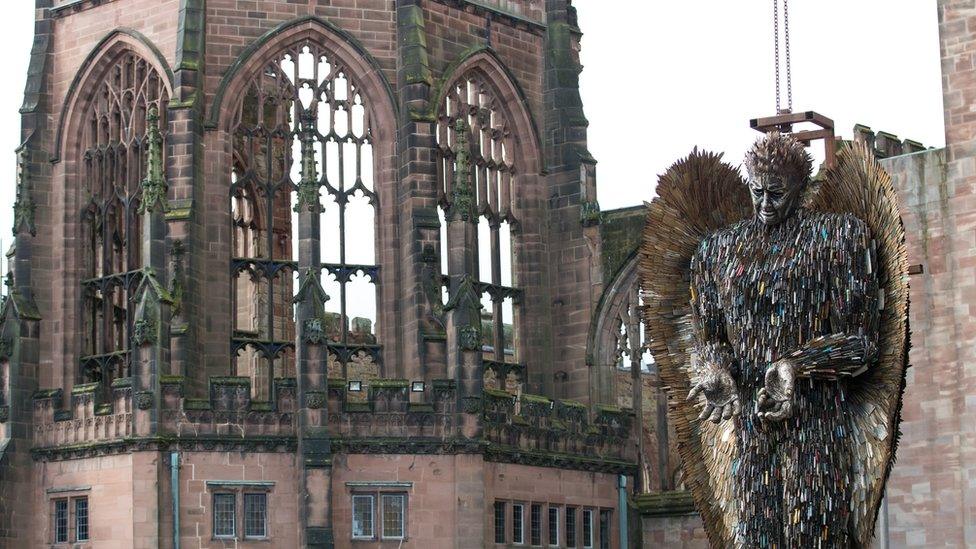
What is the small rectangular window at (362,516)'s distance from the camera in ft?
129

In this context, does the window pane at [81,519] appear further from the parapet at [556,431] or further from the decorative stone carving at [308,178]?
the parapet at [556,431]

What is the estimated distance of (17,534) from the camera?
4038 cm

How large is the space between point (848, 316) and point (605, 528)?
30.9 m

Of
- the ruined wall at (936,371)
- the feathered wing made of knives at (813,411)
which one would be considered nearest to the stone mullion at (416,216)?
the ruined wall at (936,371)

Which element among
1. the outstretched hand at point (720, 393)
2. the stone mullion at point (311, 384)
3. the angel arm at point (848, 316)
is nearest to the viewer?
the angel arm at point (848, 316)

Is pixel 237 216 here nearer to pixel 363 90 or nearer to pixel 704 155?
pixel 363 90

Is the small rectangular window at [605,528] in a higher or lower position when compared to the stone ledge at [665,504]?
→ lower

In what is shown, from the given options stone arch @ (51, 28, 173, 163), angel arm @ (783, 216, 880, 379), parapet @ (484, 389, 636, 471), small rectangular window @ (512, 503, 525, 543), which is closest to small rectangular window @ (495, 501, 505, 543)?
small rectangular window @ (512, 503, 525, 543)

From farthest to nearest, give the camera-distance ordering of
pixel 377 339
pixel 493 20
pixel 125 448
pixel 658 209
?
1. pixel 493 20
2. pixel 377 339
3. pixel 125 448
4. pixel 658 209

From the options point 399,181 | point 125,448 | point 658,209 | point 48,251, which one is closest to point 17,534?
point 125,448

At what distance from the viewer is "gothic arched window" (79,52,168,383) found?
42.4 meters

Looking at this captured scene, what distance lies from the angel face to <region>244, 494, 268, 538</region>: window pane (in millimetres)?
26423

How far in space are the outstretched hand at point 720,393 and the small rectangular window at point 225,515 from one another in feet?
85.8

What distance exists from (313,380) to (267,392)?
7.57 m
